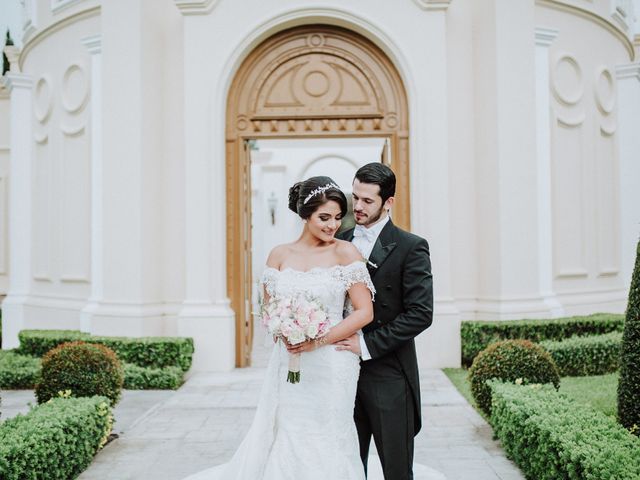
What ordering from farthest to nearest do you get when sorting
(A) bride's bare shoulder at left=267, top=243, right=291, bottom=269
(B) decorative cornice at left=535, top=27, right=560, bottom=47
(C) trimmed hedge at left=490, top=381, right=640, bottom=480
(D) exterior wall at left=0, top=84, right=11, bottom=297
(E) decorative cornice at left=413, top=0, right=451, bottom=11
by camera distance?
1. (D) exterior wall at left=0, top=84, right=11, bottom=297
2. (B) decorative cornice at left=535, top=27, right=560, bottom=47
3. (E) decorative cornice at left=413, top=0, right=451, bottom=11
4. (A) bride's bare shoulder at left=267, top=243, right=291, bottom=269
5. (C) trimmed hedge at left=490, top=381, right=640, bottom=480

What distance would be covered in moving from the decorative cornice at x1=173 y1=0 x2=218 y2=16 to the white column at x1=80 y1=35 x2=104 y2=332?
150cm

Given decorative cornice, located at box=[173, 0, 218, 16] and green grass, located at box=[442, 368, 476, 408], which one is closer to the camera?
green grass, located at box=[442, 368, 476, 408]

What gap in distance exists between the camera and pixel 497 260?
940 centimetres

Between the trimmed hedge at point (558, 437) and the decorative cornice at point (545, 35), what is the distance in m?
6.35

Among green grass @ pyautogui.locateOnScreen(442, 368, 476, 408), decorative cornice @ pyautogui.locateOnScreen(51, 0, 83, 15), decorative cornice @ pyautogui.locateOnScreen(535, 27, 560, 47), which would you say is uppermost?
decorative cornice @ pyautogui.locateOnScreen(51, 0, 83, 15)

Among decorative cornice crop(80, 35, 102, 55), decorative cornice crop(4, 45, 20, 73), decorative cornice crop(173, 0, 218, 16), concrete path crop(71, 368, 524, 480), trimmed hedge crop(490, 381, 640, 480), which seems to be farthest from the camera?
decorative cornice crop(4, 45, 20, 73)

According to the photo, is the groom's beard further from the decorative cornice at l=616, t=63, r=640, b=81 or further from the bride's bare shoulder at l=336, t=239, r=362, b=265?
the decorative cornice at l=616, t=63, r=640, b=81

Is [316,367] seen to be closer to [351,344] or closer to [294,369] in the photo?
[294,369]

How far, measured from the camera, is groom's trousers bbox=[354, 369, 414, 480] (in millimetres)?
3355

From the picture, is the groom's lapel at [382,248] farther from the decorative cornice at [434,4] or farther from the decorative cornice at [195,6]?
the decorative cornice at [195,6]

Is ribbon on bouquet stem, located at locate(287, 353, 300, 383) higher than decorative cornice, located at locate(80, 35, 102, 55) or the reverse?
the reverse

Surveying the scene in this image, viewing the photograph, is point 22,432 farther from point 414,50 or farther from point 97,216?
point 414,50

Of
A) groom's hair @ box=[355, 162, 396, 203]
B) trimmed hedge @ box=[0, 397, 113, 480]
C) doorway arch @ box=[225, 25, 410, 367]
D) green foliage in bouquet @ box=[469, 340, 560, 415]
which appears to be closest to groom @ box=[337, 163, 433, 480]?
groom's hair @ box=[355, 162, 396, 203]

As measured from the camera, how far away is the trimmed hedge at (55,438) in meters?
4.08
